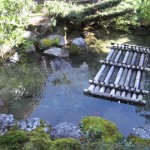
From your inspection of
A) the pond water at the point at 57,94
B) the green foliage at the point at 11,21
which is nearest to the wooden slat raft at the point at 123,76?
the pond water at the point at 57,94

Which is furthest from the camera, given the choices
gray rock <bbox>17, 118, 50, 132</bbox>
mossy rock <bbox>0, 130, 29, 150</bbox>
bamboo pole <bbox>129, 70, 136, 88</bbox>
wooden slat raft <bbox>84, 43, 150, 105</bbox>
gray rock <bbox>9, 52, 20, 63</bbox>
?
gray rock <bbox>9, 52, 20, 63</bbox>

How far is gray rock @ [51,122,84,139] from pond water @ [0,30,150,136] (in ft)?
5.49

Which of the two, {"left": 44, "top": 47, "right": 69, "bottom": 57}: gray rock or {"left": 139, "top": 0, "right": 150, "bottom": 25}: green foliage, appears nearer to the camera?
{"left": 44, "top": 47, "right": 69, "bottom": 57}: gray rock

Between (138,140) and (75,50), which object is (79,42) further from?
(138,140)

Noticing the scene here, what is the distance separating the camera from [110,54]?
16.1 metres

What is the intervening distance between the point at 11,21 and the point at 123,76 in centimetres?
622

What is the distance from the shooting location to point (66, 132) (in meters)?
9.23

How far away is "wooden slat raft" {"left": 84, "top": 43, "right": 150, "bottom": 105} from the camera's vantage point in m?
12.4

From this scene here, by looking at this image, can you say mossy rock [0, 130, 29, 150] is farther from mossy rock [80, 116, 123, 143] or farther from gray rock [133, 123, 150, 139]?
gray rock [133, 123, 150, 139]

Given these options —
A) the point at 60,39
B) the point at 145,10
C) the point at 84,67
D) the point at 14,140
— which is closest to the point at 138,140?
the point at 14,140

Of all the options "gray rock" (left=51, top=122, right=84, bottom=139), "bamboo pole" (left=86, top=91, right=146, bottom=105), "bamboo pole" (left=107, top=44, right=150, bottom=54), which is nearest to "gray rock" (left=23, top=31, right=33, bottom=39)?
"bamboo pole" (left=107, top=44, right=150, bottom=54)

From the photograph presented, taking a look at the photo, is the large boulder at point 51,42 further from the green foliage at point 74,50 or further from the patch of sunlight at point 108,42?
the patch of sunlight at point 108,42

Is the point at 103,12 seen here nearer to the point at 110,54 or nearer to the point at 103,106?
the point at 110,54

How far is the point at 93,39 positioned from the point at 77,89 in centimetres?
642
